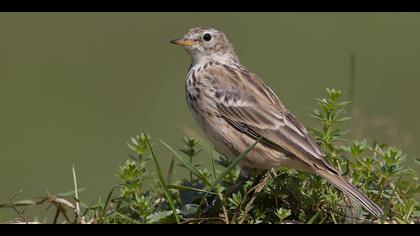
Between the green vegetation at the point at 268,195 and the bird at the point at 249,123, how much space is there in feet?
0.36

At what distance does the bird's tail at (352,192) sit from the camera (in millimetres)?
5691

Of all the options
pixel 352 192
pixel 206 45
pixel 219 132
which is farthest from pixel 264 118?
pixel 206 45

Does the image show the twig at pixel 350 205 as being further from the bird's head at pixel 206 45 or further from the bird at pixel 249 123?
the bird's head at pixel 206 45

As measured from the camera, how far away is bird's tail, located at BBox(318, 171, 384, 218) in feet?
18.7

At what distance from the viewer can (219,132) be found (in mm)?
7016

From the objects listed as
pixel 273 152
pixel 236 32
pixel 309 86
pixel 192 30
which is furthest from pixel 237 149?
pixel 236 32

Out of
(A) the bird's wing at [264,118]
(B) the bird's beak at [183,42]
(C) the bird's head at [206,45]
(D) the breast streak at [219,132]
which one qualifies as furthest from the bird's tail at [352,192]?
(B) the bird's beak at [183,42]

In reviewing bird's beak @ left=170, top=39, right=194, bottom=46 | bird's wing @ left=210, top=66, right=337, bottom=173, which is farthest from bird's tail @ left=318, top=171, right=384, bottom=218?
bird's beak @ left=170, top=39, right=194, bottom=46

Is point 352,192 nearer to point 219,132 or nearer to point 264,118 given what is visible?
point 264,118

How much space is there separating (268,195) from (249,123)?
42.7 inches

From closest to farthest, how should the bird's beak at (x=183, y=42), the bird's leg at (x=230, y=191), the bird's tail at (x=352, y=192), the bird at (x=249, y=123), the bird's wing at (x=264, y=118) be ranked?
→ the bird's tail at (x=352, y=192), the bird's leg at (x=230, y=191), the bird at (x=249, y=123), the bird's wing at (x=264, y=118), the bird's beak at (x=183, y=42)

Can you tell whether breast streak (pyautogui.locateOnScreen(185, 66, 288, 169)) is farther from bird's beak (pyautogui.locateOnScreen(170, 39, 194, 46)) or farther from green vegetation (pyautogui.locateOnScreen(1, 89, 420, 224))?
bird's beak (pyautogui.locateOnScreen(170, 39, 194, 46))

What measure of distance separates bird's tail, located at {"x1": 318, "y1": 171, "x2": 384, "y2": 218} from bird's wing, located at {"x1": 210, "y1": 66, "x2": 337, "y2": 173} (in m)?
0.16
